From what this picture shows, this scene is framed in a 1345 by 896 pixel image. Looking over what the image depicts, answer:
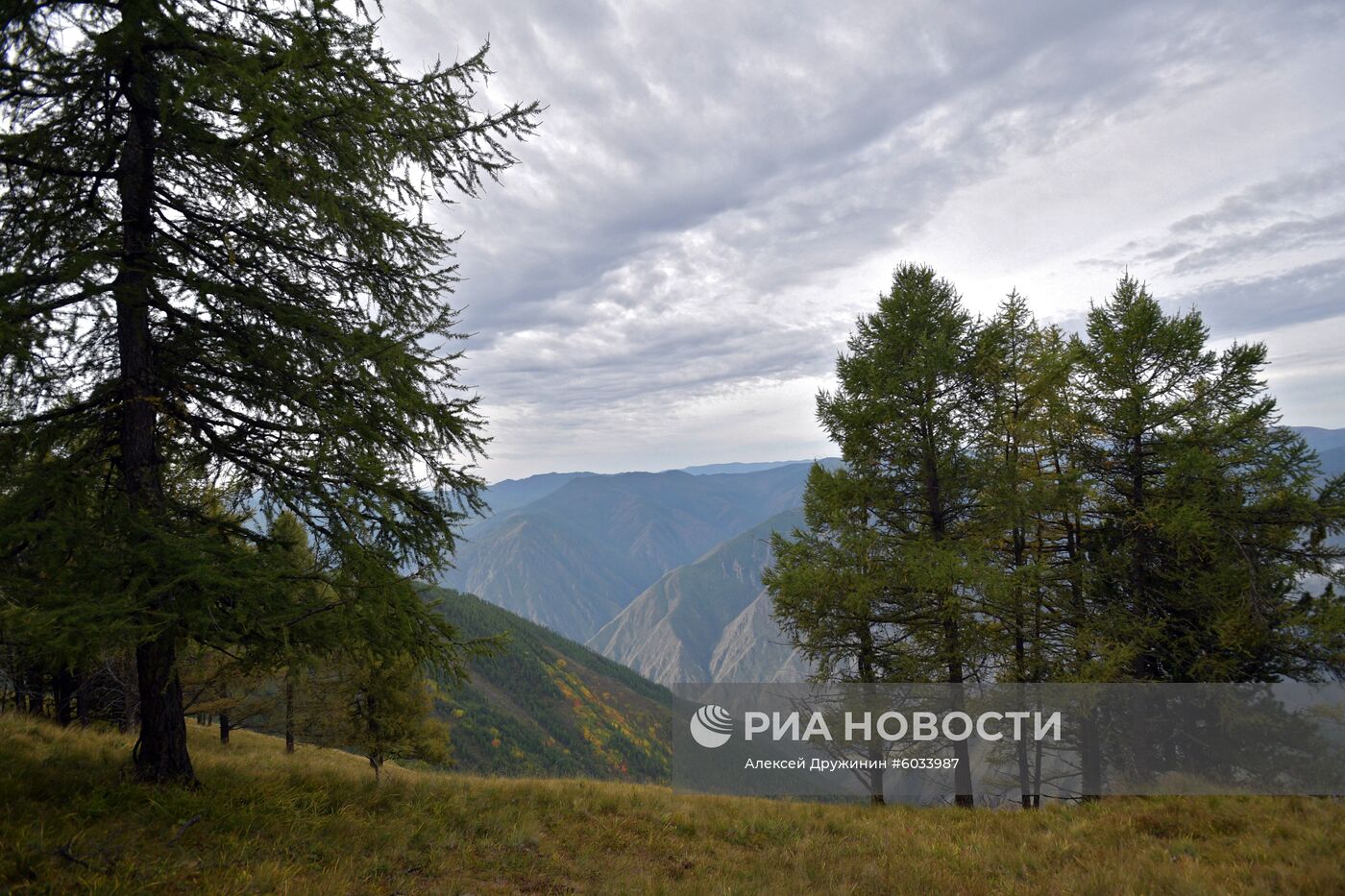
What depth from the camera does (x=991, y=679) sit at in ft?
40.8

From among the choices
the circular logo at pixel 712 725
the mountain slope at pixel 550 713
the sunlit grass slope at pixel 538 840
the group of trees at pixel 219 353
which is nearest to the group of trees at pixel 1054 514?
the circular logo at pixel 712 725

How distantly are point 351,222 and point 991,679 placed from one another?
47.2 feet

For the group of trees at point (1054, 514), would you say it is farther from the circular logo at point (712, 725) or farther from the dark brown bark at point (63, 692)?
the dark brown bark at point (63, 692)

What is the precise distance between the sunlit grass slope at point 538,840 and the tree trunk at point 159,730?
0.92ft

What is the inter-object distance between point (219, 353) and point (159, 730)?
4.07 metres

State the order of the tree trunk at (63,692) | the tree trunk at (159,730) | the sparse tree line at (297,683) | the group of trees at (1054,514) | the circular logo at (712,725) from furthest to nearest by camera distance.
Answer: the tree trunk at (63,692), the circular logo at (712,725), the group of trees at (1054,514), the tree trunk at (159,730), the sparse tree line at (297,683)

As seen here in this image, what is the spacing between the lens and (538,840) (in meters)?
6.56

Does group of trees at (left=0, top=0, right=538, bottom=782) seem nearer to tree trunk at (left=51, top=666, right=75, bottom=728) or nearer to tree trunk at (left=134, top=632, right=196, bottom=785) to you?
tree trunk at (left=134, top=632, right=196, bottom=785)

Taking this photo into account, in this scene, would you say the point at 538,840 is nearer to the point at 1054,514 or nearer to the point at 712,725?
the point at 712,725

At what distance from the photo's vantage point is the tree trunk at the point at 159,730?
577 centimetres

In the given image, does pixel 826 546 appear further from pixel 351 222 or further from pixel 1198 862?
pixel 351 222

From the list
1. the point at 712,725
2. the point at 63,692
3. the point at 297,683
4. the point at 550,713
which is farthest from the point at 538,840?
the point at 550,713

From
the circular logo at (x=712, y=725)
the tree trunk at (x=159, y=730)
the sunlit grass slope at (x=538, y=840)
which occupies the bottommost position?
the circular logo at (x=712, y=725)

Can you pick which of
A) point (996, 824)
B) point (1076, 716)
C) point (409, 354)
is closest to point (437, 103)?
point (409, 354)
